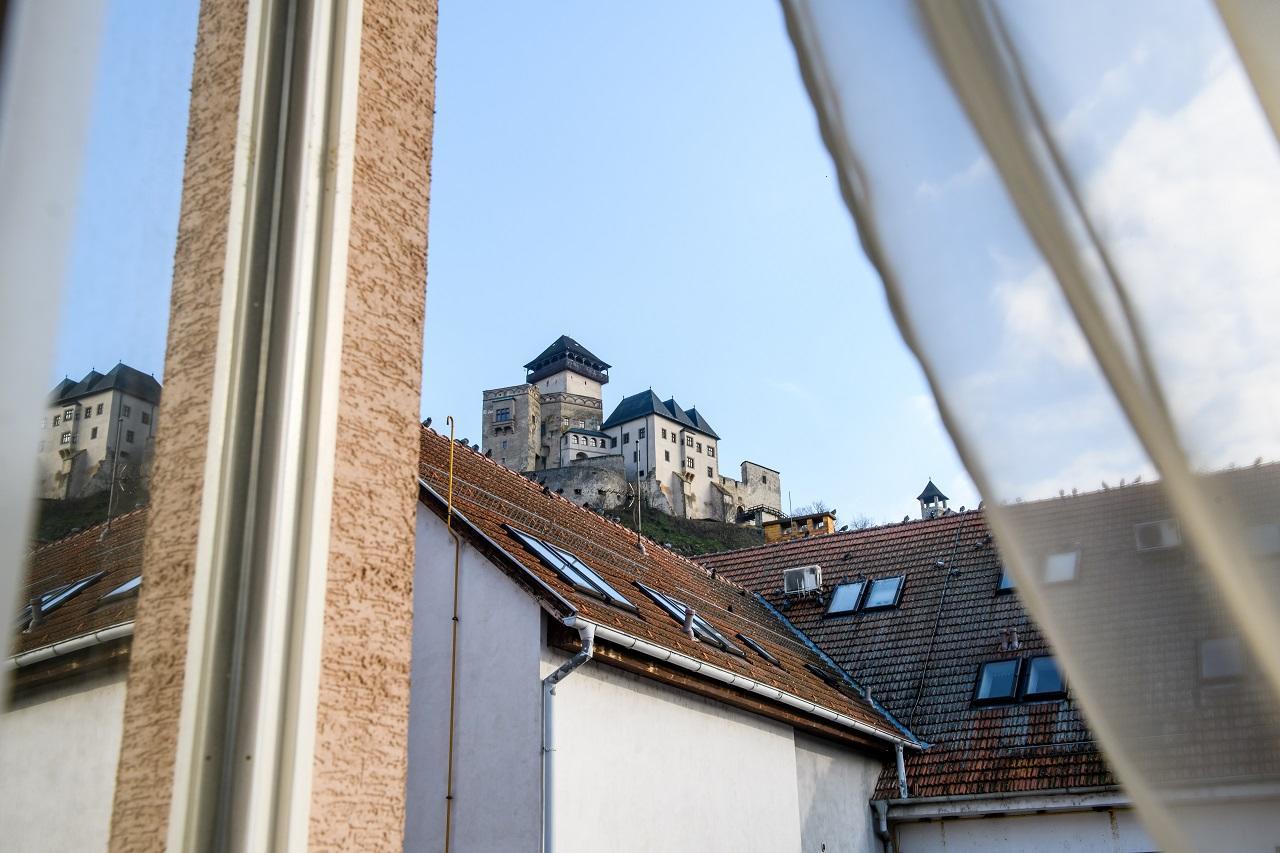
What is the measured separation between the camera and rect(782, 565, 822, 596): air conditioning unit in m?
12.2

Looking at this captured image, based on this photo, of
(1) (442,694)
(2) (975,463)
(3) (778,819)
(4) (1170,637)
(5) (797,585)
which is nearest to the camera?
(4) (1170,637)

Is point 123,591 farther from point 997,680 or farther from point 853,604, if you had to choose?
point 853,604

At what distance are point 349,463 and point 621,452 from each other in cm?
5816

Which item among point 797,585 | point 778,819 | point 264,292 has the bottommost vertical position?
point 778,819

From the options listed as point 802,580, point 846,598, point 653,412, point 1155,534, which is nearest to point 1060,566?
point 1155,534

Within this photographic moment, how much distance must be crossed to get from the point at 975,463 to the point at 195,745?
0.74 meters

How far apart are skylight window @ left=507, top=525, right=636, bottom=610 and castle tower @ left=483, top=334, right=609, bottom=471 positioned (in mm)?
49574

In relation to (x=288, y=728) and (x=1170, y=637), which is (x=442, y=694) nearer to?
(x=288, y=728)

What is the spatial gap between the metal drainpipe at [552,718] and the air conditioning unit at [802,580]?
620cm

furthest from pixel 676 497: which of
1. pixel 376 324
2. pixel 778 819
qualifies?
pixel 376 324

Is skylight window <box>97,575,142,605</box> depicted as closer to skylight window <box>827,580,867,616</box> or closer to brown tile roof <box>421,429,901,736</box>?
brown tile roof <box>421,429,901,736</box>

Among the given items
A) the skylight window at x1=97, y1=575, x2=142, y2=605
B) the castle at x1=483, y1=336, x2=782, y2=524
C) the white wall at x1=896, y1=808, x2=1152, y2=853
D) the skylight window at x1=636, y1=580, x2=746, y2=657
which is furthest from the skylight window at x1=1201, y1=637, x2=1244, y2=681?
the castle at x1=483, y1=336, x2=782, y2=524

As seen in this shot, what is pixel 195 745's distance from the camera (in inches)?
42.4

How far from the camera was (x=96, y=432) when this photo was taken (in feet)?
3.26
